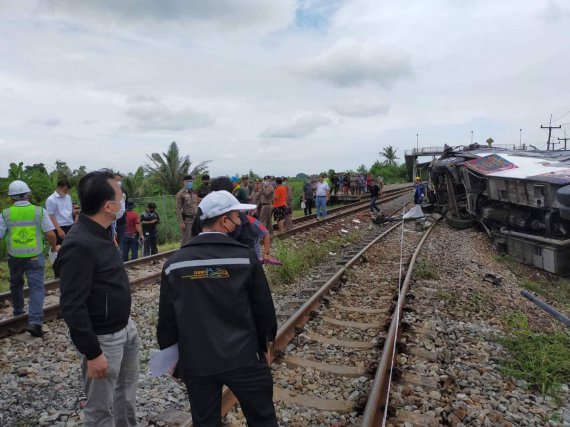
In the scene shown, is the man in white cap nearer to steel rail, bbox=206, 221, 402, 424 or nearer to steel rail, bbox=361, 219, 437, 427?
steel rail, bbox=206, 221, 402, 424

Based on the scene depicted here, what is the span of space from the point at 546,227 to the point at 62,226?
31.9ft

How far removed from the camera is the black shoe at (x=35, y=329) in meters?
5.24

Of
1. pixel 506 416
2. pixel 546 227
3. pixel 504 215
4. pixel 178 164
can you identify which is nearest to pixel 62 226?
pixel 506 416

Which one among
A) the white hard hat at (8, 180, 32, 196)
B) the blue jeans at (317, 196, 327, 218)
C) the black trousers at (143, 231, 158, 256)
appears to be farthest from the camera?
the blue jeans at (317, 196, 327, 218)

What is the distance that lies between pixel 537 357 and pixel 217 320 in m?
3.81

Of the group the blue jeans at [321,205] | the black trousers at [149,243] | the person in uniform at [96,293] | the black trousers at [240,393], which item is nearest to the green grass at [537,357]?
the black trousers at [240,393]

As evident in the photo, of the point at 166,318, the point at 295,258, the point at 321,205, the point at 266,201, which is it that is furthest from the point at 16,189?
the point at 321,205

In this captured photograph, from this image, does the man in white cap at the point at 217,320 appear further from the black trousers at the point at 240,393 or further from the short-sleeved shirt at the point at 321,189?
the short-sleeved shirt at the point at 321,189

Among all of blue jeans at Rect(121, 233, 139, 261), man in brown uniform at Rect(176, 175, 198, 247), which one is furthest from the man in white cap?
blue jeans at Rect(121, 233, 139, 261)

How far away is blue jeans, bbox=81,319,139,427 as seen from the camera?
2.58 metres

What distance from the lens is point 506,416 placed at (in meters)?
3.59

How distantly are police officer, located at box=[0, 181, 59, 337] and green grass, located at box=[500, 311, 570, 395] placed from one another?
523 centimetres

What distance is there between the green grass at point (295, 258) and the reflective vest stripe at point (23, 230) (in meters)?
3.61

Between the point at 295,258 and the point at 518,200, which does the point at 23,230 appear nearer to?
the point at 295,258
